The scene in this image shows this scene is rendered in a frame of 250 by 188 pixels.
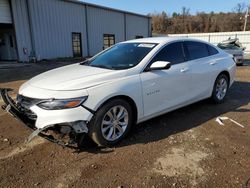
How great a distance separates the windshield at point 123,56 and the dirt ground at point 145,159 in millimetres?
1207

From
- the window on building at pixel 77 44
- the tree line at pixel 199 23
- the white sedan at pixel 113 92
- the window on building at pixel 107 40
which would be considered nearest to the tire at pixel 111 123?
the white sedan at pixel 113 92

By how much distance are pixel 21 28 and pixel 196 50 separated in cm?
1375

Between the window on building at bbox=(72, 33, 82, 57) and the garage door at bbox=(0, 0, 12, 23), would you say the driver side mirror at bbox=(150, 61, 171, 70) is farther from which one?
the window on building at bbox=(72, 33, 82, 57)

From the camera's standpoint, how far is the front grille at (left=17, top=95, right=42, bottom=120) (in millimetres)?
3422

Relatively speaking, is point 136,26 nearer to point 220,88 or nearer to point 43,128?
point 220,88

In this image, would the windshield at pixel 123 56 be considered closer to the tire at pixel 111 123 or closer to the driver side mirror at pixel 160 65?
the driver side mirror at pixel 160 65

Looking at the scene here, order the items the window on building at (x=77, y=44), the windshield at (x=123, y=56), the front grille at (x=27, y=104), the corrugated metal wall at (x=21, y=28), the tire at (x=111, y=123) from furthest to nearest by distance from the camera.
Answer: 1. the window on building at (x=77, y=44)
2. the corrugated metal wall at (x=21, y=28)
3. the windshield at (x=123, y=56)
4. the tire at (x=111, y=123)
5. the front grille at (x=27, y=104)

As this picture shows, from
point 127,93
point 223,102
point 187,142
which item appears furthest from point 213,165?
point 223,102

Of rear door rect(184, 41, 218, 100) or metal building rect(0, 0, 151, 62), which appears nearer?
rear door rect(184, 41, 218, 100)

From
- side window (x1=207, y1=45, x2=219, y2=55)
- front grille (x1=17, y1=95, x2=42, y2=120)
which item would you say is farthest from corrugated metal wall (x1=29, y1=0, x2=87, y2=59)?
front grille (x1=17, y1=95, x2=42, y2=120)

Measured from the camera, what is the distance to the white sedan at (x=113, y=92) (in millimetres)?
3326

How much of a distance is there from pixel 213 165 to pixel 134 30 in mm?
25079

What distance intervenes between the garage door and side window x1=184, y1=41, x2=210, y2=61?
13.5 m

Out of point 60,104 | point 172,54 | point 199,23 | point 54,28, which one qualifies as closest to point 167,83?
point 172,54
